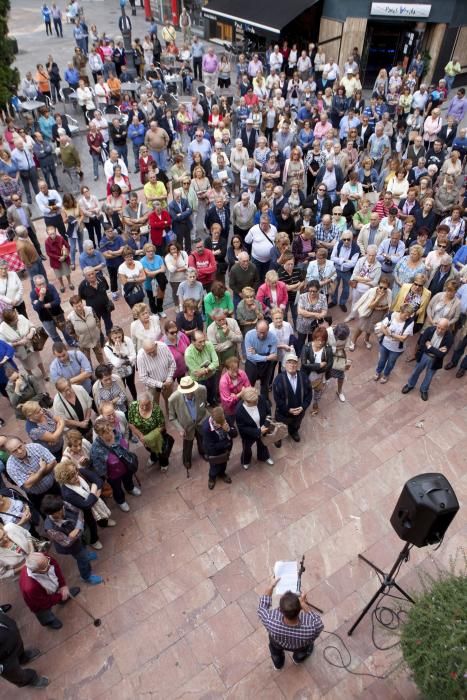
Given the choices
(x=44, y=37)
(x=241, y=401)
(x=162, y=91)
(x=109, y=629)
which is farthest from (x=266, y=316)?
(x=44, y=37)

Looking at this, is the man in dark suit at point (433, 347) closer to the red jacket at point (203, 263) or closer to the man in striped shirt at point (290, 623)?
the red jacket at point (203, 263)

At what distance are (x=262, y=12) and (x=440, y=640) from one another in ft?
71.5

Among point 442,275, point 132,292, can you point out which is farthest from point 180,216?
point 442,275

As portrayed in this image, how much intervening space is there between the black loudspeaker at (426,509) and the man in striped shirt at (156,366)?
11.2ft

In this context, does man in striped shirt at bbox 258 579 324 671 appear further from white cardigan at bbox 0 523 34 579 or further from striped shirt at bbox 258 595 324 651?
white cardigan at bbox 0 523 34 579

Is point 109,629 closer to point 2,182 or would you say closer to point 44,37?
point 2,182

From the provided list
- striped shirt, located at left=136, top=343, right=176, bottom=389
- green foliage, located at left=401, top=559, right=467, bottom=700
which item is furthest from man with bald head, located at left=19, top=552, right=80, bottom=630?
green foliage, located at left=401, top=559, right=467, bottom=700

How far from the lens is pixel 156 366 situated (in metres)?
6.47

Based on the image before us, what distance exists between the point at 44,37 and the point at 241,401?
27.2m

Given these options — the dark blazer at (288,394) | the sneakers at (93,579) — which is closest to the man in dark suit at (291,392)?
the dark blazer at (288,394)

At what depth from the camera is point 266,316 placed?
7.58m

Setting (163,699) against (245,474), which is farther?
(245,474)

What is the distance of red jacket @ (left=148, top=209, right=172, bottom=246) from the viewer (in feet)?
29.9

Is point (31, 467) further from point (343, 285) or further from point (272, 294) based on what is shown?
point (343, 285)
